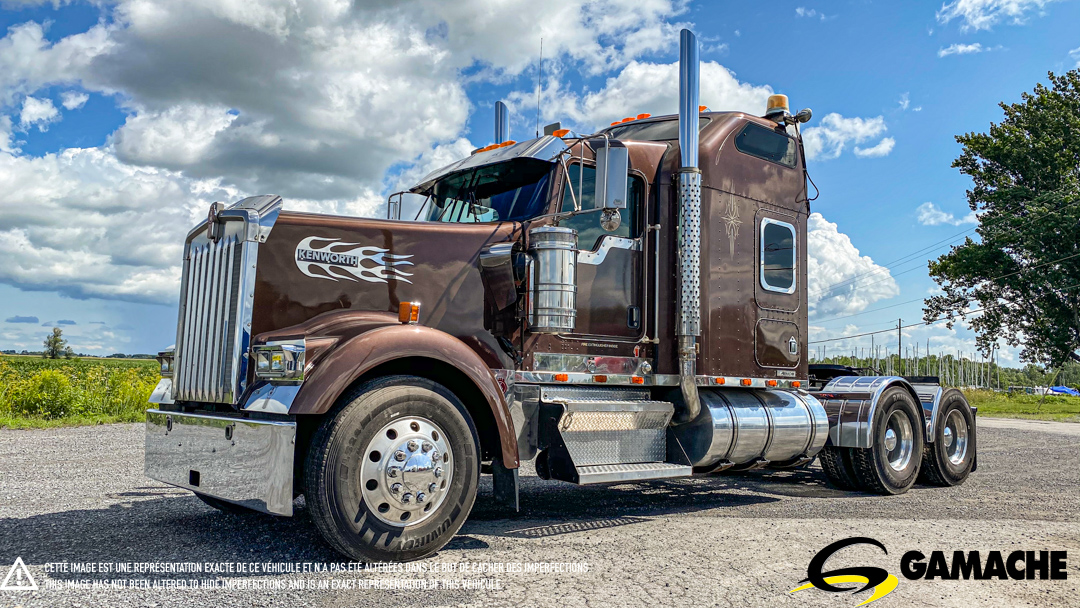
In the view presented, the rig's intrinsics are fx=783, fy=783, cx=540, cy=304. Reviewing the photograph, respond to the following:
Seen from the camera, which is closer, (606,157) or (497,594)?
(497,594)

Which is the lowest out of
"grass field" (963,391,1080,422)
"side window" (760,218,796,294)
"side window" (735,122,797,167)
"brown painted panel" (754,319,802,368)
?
"grass field" (963,391,1080,422)

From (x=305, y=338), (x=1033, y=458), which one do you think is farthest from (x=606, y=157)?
(x=1033, y=458)

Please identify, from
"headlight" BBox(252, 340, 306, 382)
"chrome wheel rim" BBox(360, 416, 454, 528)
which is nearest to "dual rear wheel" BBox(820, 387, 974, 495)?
"chrome wheel rim" BBox(360, 416, 454, 528)

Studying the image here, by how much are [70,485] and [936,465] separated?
8808 millimetres

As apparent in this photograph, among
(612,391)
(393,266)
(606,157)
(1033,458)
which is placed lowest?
(1033,458)

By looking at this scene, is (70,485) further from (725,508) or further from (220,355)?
(725,508)

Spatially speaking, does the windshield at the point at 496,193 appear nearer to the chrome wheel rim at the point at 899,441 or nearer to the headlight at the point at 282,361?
the headlight at the point at 282,361

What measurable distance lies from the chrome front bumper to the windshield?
2555mm

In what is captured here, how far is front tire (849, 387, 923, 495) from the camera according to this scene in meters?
7.82

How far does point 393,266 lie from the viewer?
527 cm

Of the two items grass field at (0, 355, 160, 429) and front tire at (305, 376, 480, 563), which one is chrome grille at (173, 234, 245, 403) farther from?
grass field at (0, 355, 160, 429)

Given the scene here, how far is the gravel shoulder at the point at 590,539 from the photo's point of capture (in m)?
3.93

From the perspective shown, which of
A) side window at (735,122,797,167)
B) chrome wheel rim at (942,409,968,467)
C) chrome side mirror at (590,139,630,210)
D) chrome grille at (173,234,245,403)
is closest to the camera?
chrome grille at (173,234,245,403)

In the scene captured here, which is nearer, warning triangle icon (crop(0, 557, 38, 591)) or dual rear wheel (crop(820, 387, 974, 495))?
warning triangle icon (crop(0, 557, 38, 591))
